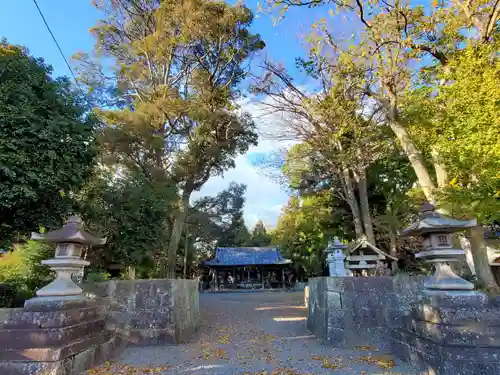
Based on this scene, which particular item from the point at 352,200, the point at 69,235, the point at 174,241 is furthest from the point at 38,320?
the point at 352,200

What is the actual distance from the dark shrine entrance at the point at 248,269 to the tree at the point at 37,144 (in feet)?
55.9

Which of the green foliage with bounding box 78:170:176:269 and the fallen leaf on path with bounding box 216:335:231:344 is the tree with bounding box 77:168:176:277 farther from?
the fallen leaf on path with bounding box 216:335:231:344

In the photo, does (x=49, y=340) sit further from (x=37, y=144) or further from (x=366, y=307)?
(x=366, y=307)

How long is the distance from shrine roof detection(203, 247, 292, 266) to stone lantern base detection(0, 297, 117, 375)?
60.9 ft

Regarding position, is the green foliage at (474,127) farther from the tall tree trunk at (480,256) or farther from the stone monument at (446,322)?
the stone monument at (446,322)

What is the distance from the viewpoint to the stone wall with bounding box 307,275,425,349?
5410 mm

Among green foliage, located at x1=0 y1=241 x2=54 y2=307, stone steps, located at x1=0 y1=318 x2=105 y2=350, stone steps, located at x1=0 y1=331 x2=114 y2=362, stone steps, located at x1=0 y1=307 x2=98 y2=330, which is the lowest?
stone steps, located at x1=0 y1=331 x2=114 y2=362

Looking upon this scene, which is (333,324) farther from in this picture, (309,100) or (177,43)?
(177,43)

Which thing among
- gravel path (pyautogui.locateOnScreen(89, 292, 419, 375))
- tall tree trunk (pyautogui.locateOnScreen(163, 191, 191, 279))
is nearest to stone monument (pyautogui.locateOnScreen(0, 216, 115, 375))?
gravel path (pyautogui.locateOnScreen(89, 292, 419, 375))

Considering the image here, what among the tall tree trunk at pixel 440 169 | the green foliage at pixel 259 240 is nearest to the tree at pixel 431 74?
the tall tree trunk at pixel 440 169

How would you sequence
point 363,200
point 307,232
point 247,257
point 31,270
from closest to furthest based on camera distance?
point 31,270 → point 363,200 → point 307,232 → point 247,257

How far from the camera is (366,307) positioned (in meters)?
5.58

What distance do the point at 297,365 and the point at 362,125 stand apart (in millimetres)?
10290

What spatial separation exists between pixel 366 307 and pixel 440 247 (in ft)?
6.92
